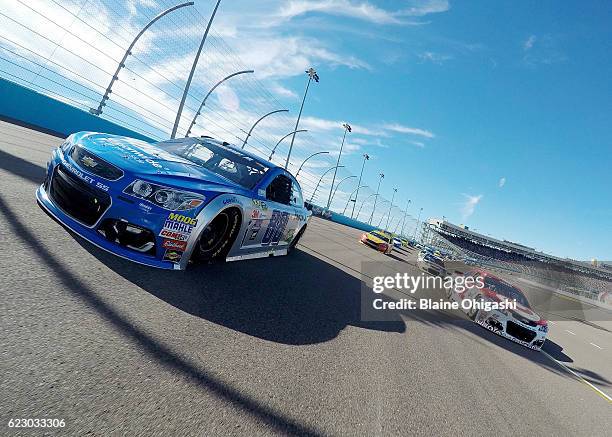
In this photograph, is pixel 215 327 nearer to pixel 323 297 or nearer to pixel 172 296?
pixel 172 296

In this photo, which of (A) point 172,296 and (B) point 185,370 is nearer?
(B) point 185,370

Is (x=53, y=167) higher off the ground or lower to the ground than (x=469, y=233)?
lower

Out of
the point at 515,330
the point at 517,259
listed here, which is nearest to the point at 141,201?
the point at 515,330

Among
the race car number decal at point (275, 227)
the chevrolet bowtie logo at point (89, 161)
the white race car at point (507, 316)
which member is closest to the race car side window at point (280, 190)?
the race car number decal at point (275, 227)

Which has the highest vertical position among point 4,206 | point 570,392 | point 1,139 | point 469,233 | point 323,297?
point 469,233

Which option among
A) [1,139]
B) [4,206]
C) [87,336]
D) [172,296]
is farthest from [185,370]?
[1,139]

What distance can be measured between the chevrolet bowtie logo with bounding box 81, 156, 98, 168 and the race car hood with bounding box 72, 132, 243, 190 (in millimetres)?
76

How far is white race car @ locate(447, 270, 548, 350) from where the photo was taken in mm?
7121

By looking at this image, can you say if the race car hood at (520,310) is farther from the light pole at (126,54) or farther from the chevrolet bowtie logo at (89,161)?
the light pole at (126,54)

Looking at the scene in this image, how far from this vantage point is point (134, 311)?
2.51 m

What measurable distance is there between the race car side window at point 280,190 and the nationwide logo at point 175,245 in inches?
72.3

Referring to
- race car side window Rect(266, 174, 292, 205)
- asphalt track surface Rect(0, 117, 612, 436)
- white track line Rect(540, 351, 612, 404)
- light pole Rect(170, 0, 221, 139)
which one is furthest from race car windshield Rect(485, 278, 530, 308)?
light pole Rect(170, 0, 221, 139)

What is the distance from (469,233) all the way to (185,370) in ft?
357

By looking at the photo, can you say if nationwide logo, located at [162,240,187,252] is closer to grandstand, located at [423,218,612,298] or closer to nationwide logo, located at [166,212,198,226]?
nationwide logo, located at [166,212,198,226]
